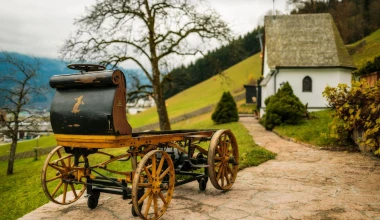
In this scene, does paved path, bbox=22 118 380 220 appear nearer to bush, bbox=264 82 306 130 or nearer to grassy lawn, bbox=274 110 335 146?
grassy lawn, bbox=274 110 335 146

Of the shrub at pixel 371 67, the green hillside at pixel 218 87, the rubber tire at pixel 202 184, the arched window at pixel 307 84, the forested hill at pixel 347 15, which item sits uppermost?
the forested hill at pixel 347 15

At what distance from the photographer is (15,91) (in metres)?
22.9

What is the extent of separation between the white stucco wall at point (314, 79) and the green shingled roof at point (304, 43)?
1.90 ft

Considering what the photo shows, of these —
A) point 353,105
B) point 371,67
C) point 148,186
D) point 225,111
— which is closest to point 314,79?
point 225,111

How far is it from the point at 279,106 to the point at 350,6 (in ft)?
110

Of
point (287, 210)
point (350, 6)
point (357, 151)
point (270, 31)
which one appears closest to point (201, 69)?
point (350, 6)

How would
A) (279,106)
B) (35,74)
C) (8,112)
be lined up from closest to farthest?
(279,106) < (8,112) < (35,74)

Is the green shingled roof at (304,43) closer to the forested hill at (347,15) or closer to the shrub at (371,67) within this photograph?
the forested hill at (347,15)

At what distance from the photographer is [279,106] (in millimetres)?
20172

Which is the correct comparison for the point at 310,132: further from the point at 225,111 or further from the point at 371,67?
the point at 225,111

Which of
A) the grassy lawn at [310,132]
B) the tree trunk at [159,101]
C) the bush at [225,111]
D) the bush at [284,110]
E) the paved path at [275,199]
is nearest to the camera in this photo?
the paved path at [275,199]

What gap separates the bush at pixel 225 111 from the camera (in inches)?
1087

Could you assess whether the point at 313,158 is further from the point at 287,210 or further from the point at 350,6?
the point at 350,6

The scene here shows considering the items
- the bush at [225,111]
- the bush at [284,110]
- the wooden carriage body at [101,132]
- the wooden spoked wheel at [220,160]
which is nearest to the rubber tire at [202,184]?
the wooden spoked wheel at [220,160]
